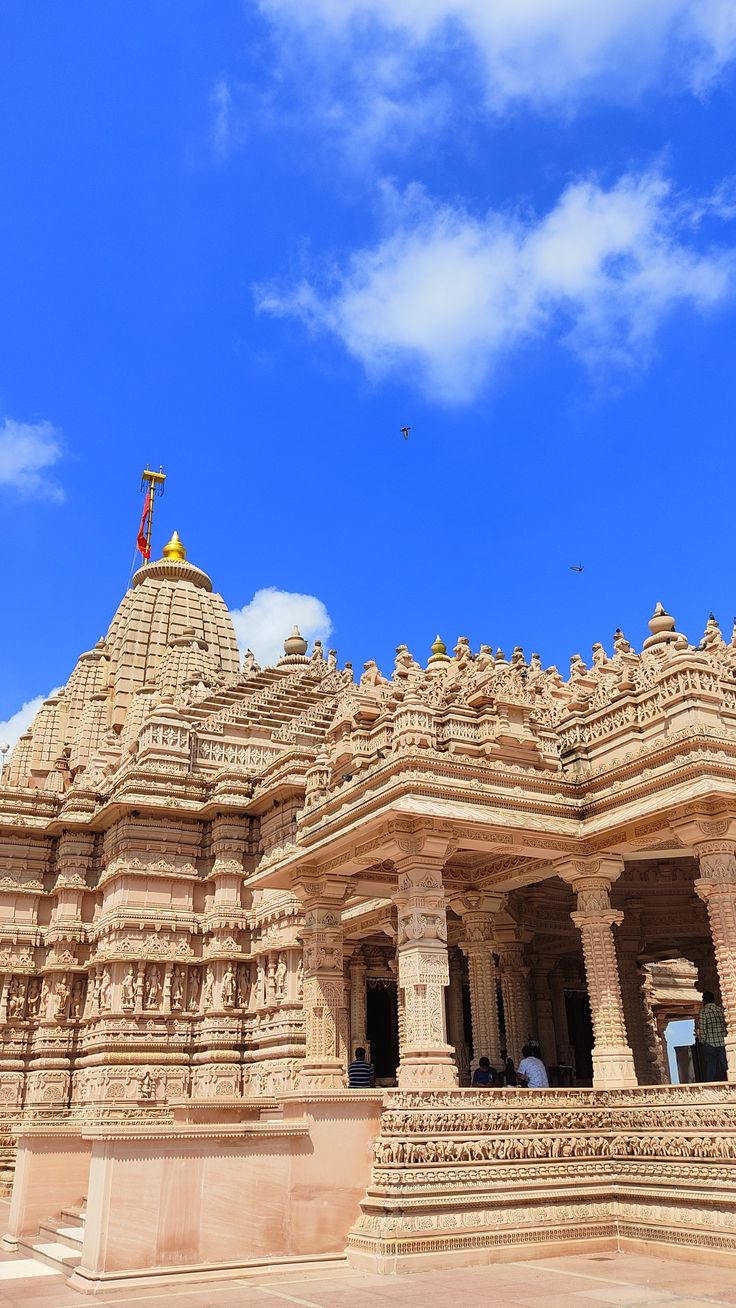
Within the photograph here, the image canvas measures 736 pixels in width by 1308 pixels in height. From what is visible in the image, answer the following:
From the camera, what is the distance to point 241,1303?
9789mm

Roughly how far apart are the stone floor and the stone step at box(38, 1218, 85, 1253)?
1.62 metres

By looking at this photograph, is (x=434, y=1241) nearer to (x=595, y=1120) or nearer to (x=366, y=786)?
(x=595, y=1120)

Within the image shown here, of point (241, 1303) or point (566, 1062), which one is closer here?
point (241, 1303)

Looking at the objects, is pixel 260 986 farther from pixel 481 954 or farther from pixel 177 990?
pixel 481 954

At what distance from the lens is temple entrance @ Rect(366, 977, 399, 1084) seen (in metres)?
26.3

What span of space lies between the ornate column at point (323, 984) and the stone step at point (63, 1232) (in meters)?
3.73

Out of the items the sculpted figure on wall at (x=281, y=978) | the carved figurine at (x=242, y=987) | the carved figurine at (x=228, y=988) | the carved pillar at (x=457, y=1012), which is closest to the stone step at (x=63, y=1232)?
the sculpted figure on wall at (x=281, y=978)

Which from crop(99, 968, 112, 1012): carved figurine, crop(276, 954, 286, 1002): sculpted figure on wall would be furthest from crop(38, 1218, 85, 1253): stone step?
crop(99, 968, 112, 1012): carved figurine

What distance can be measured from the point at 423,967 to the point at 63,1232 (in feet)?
22.3

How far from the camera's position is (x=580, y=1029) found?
24.9 metres

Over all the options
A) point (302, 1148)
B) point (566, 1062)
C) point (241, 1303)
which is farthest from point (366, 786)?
point (566, 1062)

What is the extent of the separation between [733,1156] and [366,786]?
702 centimetres

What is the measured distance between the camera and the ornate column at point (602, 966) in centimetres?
1512

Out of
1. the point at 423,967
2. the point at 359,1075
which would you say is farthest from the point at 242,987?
the point at 423,967
